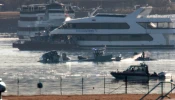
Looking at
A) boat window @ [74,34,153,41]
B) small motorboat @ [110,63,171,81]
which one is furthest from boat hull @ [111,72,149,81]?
boat window @ [74,34,153,41]

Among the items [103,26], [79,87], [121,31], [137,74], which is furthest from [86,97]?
[121,31]

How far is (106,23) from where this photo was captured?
3824 inches

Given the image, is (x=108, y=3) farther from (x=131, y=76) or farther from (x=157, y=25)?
(x=131, y=76)

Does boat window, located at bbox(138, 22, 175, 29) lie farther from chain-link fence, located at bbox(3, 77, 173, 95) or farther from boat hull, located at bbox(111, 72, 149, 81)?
chain-link fence, located at bbox(3, 77, 173, 95)

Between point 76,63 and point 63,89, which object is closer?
point 63,89

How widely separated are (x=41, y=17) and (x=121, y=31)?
2177cm

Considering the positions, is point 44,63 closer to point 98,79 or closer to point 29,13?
point 98,79

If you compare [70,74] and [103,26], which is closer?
[70,74]

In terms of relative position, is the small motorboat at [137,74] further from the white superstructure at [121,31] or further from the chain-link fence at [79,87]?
the white superstructure at [121,31]

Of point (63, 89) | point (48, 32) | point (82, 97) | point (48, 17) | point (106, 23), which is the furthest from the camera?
point (48, 17)

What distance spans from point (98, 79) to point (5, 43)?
49498mm

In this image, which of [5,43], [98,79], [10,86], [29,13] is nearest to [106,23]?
[5,43]

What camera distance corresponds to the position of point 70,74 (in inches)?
2468

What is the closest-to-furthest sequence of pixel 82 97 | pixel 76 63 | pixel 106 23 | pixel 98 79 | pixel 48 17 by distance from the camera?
pixel 82 97, pixel 98 79, pixel 76 63, pixel 106 23, pixel 48 17
